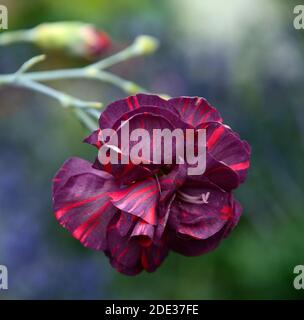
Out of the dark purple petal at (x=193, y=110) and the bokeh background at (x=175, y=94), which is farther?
the bokeh background at (x=175, y=94)

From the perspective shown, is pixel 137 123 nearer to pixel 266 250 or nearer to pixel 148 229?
pixel 148 229

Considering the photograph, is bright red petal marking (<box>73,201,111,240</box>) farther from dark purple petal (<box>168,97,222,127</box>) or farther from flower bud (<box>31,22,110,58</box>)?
flower bud (<box>31,22,110,58</box>)

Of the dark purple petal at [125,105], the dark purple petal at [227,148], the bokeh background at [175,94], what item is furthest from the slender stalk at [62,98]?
the bokeh background at [175,94]

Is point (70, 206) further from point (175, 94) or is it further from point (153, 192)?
point (175, 94)

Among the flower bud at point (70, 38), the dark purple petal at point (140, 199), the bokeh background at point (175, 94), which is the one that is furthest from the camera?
the bokeh background at point (175, 94)

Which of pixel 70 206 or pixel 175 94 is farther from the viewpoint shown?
pixel 175 94

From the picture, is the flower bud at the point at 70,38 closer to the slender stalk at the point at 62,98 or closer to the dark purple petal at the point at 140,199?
the slender stalk at the point at 62,98

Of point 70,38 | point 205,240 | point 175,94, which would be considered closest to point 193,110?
point 205,240
